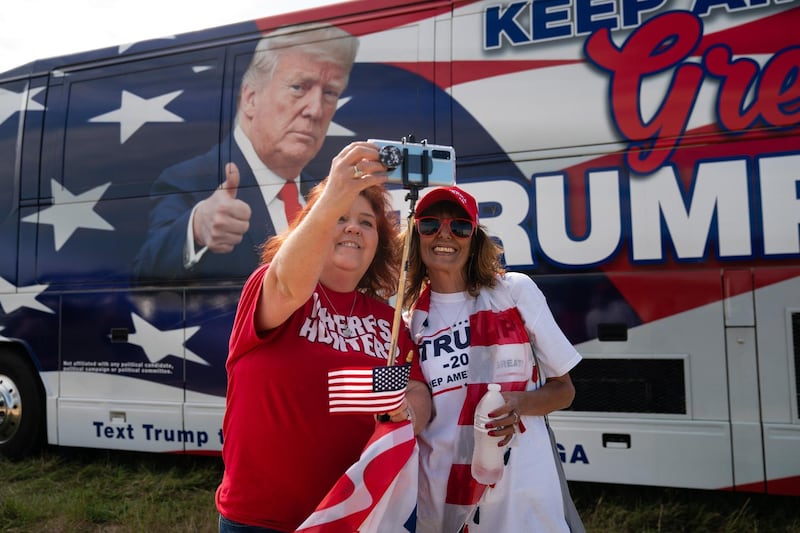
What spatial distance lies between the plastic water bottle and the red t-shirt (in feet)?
1.08

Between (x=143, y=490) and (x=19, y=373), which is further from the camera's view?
(x=19, y=373)

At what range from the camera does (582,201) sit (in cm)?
396

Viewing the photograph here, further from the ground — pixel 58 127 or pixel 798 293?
pixel 58 127

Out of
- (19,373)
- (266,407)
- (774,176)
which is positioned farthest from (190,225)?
(774,176)

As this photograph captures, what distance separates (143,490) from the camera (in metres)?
4.70

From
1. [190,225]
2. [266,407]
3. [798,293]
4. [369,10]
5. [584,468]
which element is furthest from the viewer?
[190,225]

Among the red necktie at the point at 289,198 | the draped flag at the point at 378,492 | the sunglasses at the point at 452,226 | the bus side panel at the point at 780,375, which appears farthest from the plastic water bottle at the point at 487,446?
the red necktie at the point at 289,198

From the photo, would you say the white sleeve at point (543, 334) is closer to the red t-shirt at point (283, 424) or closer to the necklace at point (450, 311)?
the necklace at point (450, 311)

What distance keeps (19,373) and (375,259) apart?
480 centimetres

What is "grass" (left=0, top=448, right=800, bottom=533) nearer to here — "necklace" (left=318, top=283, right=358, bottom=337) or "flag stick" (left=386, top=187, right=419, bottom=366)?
"necklace" (left=318, top=283, right=358, bottom=337)

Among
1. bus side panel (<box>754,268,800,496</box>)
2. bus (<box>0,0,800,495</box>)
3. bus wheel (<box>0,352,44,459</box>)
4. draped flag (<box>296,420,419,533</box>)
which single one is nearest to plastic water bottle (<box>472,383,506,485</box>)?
draped flag (<box>296,420,419,533</box>)

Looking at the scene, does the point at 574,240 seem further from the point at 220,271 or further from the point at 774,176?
the point at 220,271

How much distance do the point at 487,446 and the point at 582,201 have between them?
2.47 m

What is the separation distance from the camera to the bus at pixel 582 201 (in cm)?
365
